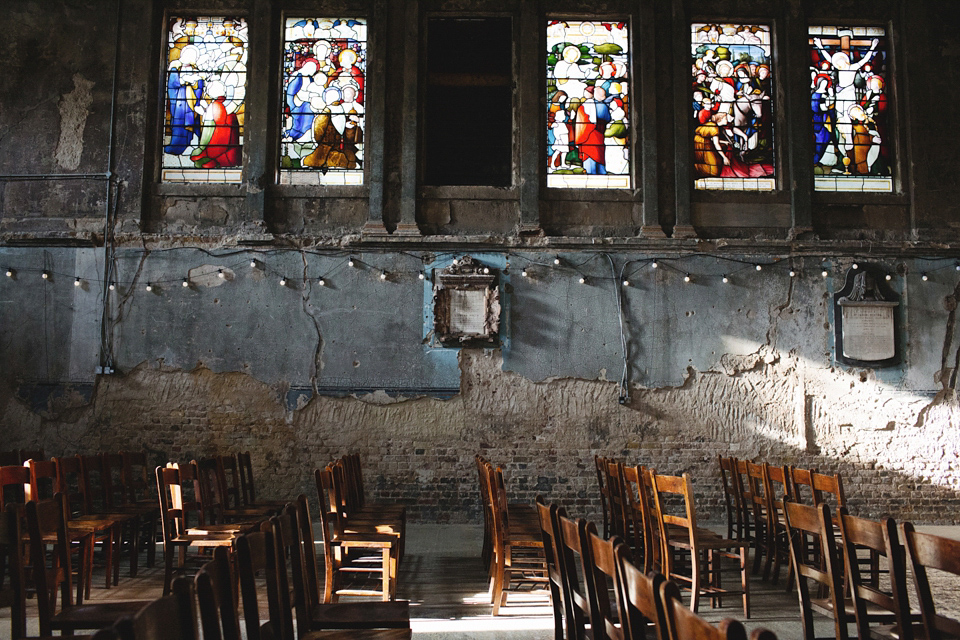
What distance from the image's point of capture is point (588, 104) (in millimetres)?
9469

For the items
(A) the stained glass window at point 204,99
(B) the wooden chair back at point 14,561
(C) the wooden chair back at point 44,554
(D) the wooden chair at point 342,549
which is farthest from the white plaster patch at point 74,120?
(B) the wooden chair back at point 14,561

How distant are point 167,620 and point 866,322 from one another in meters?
8.83

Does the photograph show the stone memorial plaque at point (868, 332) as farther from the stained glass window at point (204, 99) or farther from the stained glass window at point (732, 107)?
the stained glass window at point (204, 99)

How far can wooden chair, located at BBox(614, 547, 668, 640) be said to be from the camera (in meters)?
1.86

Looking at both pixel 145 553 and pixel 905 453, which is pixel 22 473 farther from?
pixel 905 453

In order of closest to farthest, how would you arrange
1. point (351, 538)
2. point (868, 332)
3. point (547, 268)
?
point (351, 538), point (868, 332), point (547, 268)

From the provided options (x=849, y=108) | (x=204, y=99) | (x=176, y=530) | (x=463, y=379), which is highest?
(x=204, y=99)

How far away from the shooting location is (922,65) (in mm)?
9438

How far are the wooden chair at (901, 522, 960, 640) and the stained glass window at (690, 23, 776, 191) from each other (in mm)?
7166

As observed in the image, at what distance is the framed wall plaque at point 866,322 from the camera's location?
8.84m

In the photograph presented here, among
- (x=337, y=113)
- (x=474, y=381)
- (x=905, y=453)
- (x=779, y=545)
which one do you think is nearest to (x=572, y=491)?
(x=474, y=381)

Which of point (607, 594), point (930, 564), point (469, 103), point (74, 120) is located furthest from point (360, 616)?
point (74, 120)

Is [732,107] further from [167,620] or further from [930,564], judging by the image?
[167,620]

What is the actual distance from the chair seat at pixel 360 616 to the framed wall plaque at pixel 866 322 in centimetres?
718
